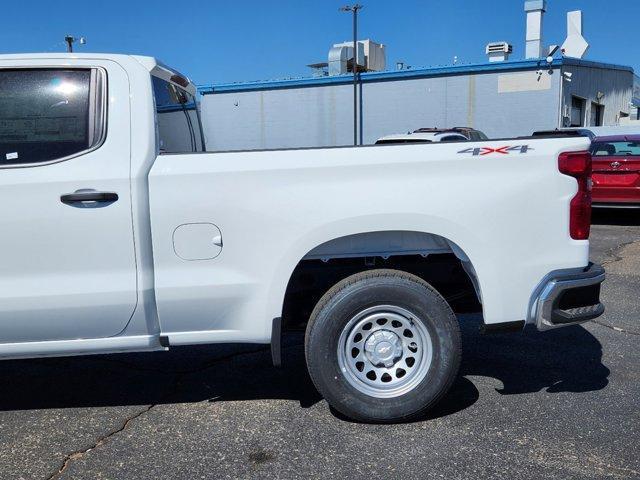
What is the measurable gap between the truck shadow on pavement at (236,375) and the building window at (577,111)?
26188 mm

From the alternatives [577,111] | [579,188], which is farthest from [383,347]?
[577,111]

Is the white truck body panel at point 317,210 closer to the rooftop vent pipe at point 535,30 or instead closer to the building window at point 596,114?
the rooftop vent pipe at point 535,30

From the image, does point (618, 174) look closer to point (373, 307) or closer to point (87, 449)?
point (373, 307)

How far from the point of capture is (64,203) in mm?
3334

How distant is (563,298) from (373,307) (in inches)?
40.6

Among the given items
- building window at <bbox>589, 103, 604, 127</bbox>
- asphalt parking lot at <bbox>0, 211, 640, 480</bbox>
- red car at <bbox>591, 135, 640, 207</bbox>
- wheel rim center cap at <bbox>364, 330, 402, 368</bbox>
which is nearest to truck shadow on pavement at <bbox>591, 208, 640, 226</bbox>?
red car at <bbox>591, 135, 640, 207</bbox>

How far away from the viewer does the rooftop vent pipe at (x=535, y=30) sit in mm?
30141

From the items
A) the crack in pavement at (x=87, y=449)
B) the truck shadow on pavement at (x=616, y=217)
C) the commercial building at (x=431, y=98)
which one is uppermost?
the commercial building at (x=431, y=98)

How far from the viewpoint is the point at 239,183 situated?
3.41m

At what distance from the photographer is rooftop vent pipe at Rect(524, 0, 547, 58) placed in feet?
98.9

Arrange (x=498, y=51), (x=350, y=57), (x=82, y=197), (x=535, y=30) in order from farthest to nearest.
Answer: (x=350, y=57) < (x=535, y=30) < (x=498, y=51) < (x=82, y=197)

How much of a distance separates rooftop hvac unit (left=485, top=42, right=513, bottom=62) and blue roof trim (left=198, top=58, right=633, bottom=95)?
177cm

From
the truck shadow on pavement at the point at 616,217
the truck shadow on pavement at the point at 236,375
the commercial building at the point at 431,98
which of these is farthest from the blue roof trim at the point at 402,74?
the truck shadow on pavement at the point at 236,375

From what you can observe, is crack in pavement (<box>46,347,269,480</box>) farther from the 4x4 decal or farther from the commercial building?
the commercial building
